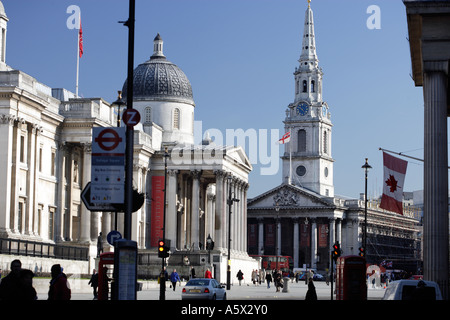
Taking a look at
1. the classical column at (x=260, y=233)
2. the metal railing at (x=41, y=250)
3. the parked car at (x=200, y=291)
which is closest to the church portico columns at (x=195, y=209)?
the metal railing at (x=41, y=250)

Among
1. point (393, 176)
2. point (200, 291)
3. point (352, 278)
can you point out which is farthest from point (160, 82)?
point (352, 278)

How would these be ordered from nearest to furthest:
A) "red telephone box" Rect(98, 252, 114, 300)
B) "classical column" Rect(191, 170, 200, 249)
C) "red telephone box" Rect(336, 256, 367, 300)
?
"red telephone box" Rect(98, 252, 114, 300) < "red telephone box" Rect(336, 256, 367, 300) < "classical column" Rect(191, 170, 200, 249)

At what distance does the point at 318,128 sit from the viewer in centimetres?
18562

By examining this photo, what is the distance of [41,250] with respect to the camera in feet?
200

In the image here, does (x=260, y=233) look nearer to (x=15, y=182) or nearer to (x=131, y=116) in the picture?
(x=15, y=182)

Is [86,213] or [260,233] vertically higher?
[260,233]

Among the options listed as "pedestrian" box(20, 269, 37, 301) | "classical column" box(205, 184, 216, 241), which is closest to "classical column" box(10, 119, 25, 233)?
"classical column" box(205, 184, 216, 241)

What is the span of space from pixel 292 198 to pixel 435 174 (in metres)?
151

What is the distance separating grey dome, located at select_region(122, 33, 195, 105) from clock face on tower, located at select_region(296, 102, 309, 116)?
78583mm

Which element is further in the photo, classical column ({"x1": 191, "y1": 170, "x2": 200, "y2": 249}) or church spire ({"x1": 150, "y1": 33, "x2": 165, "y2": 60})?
church spire ({"x1": 150, "y1": 33, "x2": 165, "y2": 60})

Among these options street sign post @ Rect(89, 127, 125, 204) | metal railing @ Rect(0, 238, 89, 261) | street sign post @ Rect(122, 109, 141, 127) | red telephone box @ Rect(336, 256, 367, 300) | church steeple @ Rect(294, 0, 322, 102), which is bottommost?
red telephone box @ Rect(336, 256, 367, 300)

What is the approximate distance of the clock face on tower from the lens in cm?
18488

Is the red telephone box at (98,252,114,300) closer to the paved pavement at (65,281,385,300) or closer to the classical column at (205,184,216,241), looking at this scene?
the paved pavement at (65,281,385,300)
